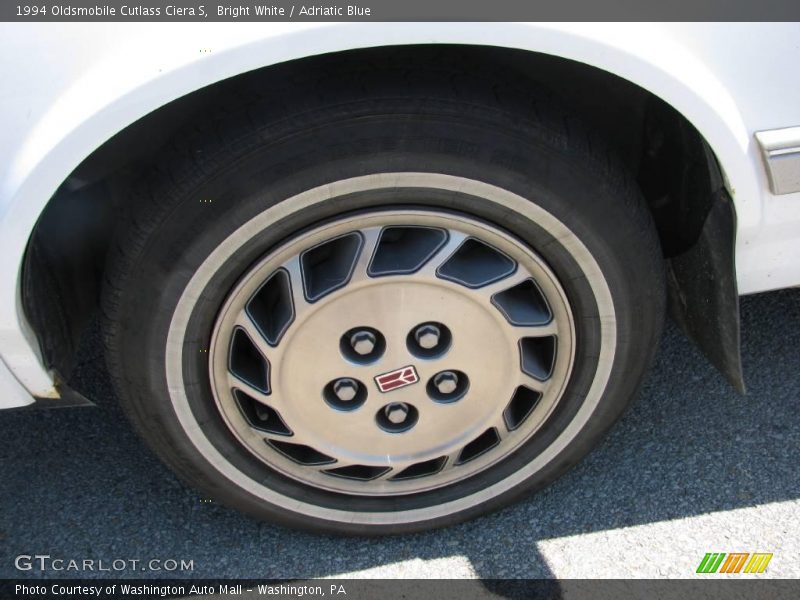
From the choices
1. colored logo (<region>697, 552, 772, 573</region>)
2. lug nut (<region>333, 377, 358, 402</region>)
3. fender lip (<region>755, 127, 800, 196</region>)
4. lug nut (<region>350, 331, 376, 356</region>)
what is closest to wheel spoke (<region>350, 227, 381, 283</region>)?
lug nut (<region>350, 331, 376, 356</region>)

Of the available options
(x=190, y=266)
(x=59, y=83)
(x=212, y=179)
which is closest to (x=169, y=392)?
(x=190, y=266)

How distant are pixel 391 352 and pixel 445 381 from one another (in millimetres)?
143

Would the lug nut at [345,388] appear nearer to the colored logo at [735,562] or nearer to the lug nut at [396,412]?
the lug nut at [396,412]

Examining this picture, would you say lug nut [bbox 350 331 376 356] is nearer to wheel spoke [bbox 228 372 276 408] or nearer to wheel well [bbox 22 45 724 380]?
wheel spoke [bbox 228 372 276 408]

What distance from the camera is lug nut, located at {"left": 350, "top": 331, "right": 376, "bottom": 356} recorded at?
166 centimetres

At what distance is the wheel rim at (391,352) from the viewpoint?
1.58m

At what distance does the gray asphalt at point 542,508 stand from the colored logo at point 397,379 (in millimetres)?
453

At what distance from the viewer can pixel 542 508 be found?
2.01 m

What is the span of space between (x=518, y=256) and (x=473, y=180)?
0.20 meters

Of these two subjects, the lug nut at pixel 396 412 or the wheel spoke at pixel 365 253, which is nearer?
the wheel spoke at pixel 365 253

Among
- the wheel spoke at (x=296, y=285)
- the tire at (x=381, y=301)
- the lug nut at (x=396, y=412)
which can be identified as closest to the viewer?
the tire at (x=381, y=301)

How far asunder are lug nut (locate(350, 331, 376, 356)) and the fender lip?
2.60 ft

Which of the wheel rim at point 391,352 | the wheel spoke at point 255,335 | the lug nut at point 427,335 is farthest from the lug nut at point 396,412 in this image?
the wheel spoke at point 255,335
